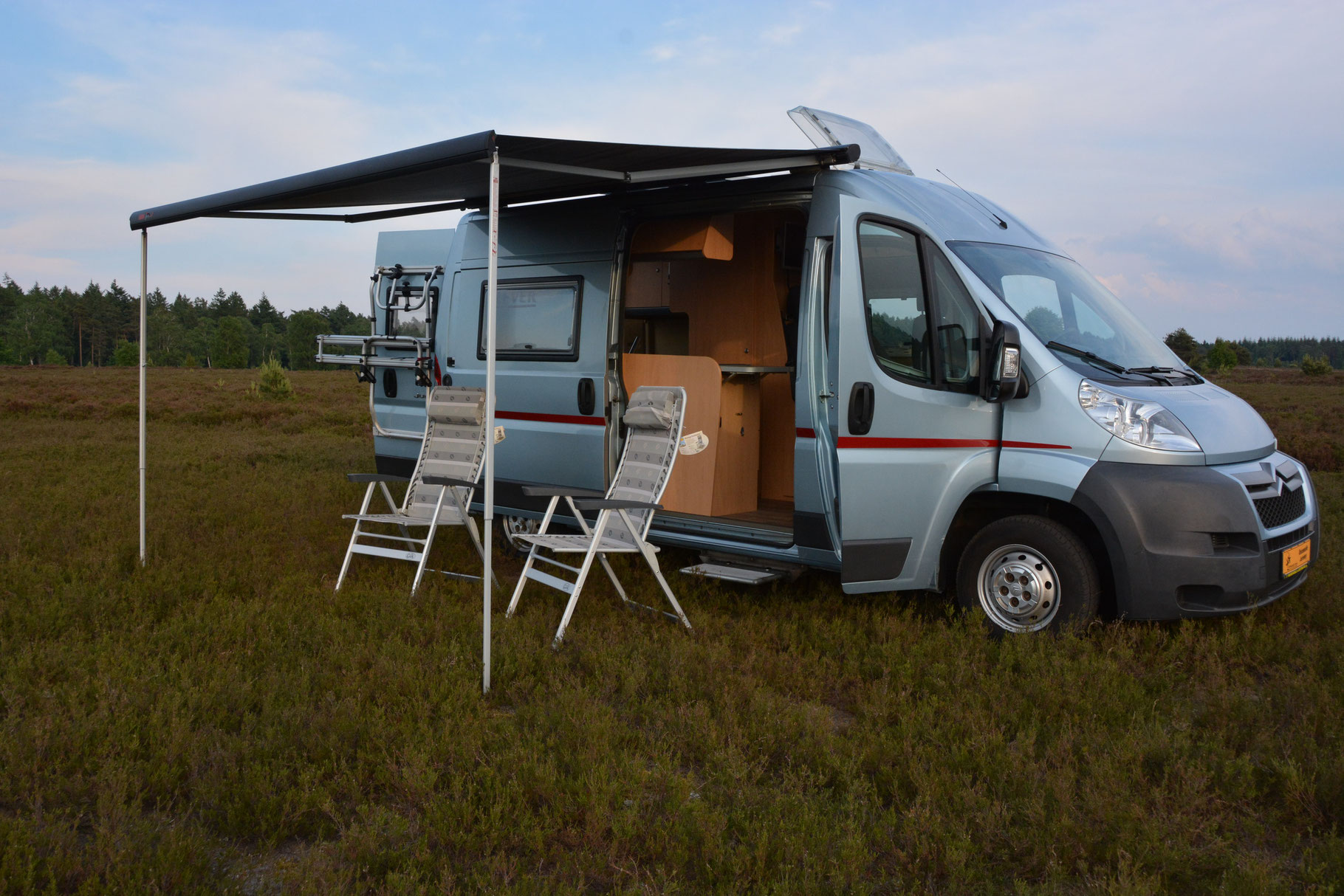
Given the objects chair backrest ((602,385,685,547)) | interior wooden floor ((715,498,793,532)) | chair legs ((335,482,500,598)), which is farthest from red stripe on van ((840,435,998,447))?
chair legs ((335,482,500,598))

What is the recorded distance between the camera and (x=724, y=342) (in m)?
7.41

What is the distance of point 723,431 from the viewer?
6.77 metres

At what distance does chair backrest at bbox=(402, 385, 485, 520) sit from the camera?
6.65 m

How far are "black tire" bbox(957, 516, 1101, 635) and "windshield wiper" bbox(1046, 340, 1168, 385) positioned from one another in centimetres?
86

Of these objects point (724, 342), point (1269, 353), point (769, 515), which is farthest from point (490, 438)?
point (1269, 353)

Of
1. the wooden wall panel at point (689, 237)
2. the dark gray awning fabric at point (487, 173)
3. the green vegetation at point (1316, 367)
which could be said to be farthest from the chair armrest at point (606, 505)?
the green vegetation at point (1316, 367)


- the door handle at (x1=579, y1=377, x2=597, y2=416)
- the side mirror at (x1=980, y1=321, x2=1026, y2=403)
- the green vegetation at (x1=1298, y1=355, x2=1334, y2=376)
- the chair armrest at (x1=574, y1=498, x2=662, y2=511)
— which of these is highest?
the green vegetation at (x1=1298, y1=355, x2=1334, y2=376)

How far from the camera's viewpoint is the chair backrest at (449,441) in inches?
262

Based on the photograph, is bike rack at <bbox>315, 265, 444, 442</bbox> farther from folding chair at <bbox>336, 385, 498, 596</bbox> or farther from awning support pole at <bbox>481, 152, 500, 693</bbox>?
awning support pole at <bbox>481, 152, 500, 693</bbox>

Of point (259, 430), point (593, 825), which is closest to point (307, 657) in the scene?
point (593, 825)

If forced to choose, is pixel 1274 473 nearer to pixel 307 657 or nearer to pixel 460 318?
pixel 307 657

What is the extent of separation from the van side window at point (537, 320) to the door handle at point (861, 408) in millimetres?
2180

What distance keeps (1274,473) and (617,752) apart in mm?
3541

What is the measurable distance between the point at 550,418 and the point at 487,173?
74.8 inches
